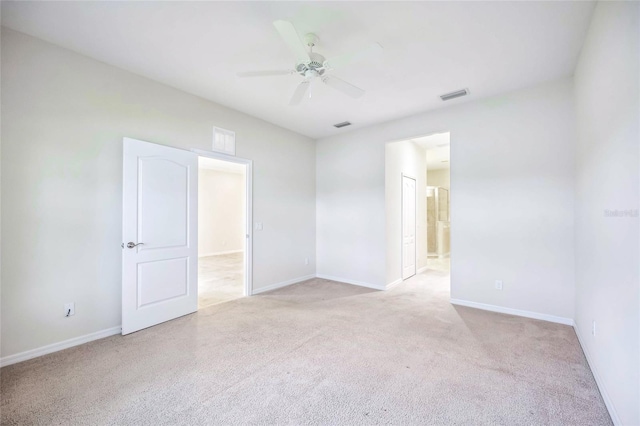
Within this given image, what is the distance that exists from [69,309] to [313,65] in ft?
10.7

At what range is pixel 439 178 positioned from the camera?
9.26 metres

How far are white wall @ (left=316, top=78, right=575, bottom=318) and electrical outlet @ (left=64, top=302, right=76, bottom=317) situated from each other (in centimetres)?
400

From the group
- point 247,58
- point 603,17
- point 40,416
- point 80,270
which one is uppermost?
point 247,58

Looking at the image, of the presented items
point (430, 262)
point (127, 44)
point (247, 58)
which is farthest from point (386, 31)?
point (430, 262)

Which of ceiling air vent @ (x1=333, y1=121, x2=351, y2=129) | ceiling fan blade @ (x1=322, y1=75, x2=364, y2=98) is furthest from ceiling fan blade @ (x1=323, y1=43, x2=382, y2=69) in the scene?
ceiling air vent @ (x1=333, y1=121, x2=351, y2=129)

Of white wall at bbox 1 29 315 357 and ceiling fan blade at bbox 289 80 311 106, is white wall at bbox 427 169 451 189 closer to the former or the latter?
ceiling fan blade at bbox 289 80 311 106

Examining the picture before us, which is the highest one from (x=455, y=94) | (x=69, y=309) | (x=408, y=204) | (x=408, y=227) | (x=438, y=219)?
(x=455, y=94)

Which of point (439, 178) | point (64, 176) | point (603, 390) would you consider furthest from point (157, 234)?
point (439, 178)

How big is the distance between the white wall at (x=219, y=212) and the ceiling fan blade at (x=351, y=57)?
6.33 m

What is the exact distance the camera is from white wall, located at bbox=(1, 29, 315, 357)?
2.33 metres

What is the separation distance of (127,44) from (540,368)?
462cm

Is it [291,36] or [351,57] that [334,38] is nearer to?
[351,57]

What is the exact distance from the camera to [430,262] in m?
7.19

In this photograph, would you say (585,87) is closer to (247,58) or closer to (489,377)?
(489,377)
